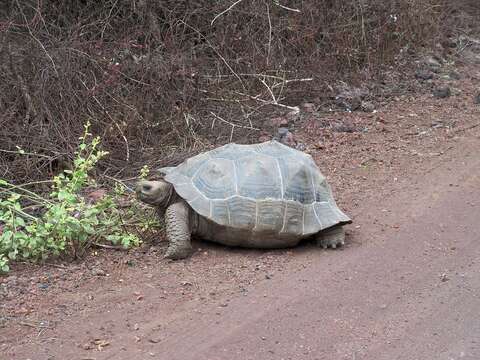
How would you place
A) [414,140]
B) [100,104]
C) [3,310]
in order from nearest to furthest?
[3,310]
[100,104]
[414,140]

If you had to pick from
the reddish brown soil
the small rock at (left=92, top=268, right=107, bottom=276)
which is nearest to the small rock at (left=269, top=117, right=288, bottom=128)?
the reddish brown soil

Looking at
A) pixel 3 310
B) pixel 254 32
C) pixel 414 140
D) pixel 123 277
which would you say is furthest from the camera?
pixel 254 32

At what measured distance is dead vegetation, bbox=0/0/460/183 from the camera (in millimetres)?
7031

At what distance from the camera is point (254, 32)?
364 inches

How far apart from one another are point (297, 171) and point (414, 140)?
116 inches

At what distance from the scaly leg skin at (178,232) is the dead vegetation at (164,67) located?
1783mm

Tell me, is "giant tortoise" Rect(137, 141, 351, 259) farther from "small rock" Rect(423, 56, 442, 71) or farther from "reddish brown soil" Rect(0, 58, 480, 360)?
"small rock" Rect(423, 56, 442, 71)

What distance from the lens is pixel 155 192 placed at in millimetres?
5285

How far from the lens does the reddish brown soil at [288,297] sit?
12.8ft

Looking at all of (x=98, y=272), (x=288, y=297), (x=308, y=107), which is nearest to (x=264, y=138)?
(x=308, y=107)

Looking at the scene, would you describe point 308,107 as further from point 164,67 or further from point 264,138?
point 164,67

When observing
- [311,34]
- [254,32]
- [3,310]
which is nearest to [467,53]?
[311,34]

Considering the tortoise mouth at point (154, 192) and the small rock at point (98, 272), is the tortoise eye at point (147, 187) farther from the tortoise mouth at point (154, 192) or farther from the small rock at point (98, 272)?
the small rock at point (98, 272)

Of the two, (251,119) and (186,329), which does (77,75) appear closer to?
(251,119)
